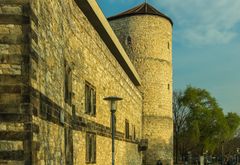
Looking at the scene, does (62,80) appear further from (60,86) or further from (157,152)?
(157,152)

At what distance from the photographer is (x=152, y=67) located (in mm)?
32500

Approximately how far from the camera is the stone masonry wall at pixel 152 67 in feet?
106

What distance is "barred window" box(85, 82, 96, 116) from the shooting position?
13605 mm

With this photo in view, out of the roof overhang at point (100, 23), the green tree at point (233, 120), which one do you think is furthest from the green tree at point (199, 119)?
the roof overhang at point (100, 23)

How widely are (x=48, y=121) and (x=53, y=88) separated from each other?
2.69 ft

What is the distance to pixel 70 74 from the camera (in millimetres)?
11336

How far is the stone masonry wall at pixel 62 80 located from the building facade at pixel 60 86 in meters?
0.02

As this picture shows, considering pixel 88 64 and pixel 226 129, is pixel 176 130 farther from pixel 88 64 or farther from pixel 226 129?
pixel 88 64

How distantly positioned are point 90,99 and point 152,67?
18821mm

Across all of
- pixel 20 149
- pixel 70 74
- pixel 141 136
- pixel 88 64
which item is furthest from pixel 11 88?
pixel 141 136

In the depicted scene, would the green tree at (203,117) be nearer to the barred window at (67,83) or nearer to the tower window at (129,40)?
the tower window at (129,40)

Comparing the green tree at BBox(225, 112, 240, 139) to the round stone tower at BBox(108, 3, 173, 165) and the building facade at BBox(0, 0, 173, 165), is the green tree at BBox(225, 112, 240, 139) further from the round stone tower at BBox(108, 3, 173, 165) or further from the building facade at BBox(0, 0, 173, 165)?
the building facade at BBox(0, 0, 173, 165)

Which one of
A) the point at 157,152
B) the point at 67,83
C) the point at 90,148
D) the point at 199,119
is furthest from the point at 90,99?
the point at 199,119

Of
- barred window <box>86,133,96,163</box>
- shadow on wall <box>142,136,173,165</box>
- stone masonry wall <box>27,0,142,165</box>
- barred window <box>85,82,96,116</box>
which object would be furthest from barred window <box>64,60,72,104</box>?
shadow on wall <box>142,136,173,165</box>
